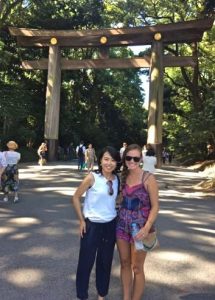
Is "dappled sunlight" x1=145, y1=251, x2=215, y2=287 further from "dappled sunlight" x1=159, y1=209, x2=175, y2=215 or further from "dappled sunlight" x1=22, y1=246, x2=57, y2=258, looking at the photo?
"dappled sunlight" x1=159, y1=209, x2=175, y2=215

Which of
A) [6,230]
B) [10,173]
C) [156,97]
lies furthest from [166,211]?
[156,97]

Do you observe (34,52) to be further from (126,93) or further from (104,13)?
(126,93)

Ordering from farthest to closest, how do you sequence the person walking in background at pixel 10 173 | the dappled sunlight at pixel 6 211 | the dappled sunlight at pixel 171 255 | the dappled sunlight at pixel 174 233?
the person walking in background at pixel 10 173 < the dappled sunlight at pixel 6 211 < the dappled sunlight at pixel 174 233 < the dappled sunlight at pixel 171 255

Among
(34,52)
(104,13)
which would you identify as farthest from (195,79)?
(34,52)

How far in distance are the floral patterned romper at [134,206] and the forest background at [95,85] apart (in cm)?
1753

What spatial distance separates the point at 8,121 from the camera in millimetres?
33469

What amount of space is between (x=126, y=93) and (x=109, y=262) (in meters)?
45.4

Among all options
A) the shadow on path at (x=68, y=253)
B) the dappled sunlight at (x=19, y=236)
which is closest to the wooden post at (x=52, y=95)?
the shadow on path at (x=68, y=253)

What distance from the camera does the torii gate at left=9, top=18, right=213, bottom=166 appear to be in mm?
25500

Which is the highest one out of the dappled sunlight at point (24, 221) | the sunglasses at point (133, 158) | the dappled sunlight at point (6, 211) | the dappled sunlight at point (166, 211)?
the sunglasses at point (133, 158)

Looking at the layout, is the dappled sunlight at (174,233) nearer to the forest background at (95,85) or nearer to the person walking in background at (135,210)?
the person walking in background at (135,210)

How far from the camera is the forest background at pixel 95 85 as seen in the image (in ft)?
104

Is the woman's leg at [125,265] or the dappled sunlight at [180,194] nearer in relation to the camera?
the woman's leg at [125,265]

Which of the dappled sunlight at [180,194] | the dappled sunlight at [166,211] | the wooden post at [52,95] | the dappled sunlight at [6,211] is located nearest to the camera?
the dappled sunlight at [6,211]
